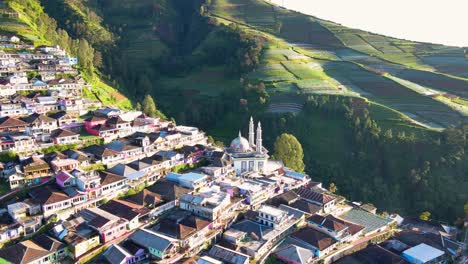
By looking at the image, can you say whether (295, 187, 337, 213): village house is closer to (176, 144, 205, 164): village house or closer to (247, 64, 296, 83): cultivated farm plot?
(176, 144, 205, 164): village house

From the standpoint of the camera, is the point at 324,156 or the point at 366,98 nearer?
the point at 324,156

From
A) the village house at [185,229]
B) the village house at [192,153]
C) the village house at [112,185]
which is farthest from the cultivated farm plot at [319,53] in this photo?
the village house at [185,229]

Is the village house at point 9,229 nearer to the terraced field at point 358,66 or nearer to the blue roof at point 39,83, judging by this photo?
the blue roof at point 39,83

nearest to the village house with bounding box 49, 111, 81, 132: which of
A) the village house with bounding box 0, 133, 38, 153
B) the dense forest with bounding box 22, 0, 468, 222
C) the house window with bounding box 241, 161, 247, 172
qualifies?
the village house with bounding box 0, 133, 38, 153

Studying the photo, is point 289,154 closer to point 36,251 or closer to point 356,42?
point 36,251

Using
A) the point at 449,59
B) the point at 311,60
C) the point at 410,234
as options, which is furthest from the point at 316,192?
the point at 449,59

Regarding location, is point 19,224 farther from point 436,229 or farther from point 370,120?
point 370,120

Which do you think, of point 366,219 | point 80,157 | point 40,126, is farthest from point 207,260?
point 40,126
